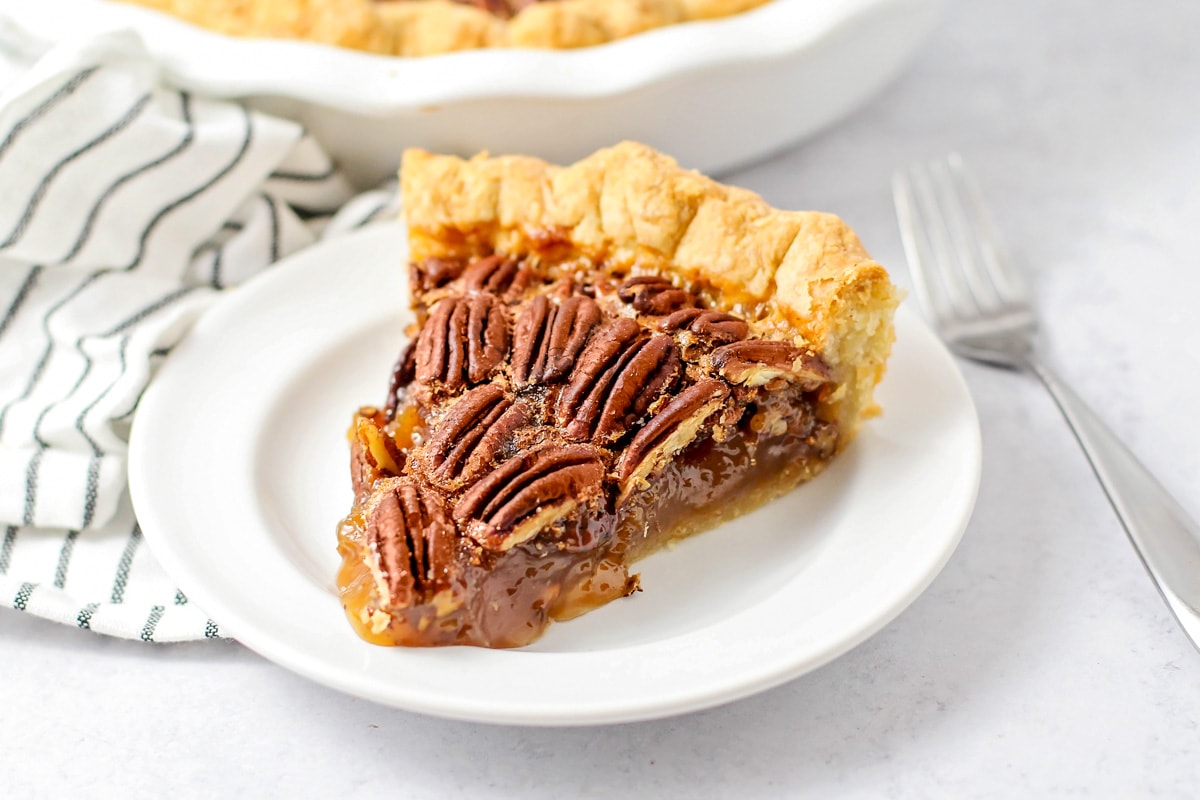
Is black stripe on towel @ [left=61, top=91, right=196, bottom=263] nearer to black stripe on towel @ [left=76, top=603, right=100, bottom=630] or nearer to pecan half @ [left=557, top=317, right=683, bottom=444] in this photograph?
black stripe on towel @ [left=76, top=603, right=100, bottom=630]

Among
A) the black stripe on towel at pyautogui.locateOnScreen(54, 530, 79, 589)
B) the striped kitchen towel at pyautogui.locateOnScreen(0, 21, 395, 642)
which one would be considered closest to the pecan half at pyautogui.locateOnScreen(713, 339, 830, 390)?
the striped kitchen towel at pyautogui.locateOnScreen(0, 21, 395, 642)

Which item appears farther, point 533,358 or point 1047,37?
point 1047,37

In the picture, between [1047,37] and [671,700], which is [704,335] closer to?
[671,700]

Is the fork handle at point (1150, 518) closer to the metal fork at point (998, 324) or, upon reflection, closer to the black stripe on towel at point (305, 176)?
the metal fork at point (998, 324)

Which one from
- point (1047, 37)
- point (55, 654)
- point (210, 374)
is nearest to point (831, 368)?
point (210, 374)

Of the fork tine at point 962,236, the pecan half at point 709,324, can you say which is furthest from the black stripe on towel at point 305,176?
the fork tine at point 962,236

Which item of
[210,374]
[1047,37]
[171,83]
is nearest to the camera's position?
[210,374]
